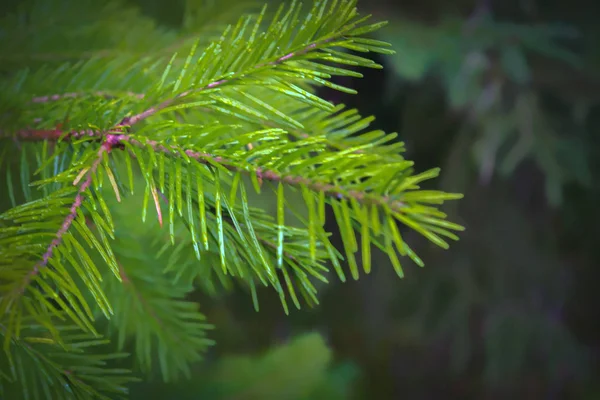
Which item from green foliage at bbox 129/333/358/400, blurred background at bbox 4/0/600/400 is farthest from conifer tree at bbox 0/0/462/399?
blurred background at bbox 4/0/600/400

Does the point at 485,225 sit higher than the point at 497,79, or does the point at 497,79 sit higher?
the point at 497,79

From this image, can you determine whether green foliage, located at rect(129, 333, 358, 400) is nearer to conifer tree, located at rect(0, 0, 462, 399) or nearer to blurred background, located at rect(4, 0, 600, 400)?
conifer tree, located at rect(0, 0, 462, 399)

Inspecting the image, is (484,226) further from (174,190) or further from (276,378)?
(174,190)

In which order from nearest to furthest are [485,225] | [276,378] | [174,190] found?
1. [174,190]
2. [276,378]
3. [485,225]

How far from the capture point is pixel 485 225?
1868 millimetres

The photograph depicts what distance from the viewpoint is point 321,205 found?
28 cm

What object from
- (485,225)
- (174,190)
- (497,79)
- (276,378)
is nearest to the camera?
(174,190)

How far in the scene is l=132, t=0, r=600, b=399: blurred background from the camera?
1369mm

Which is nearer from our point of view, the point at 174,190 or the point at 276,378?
the point at 174,190

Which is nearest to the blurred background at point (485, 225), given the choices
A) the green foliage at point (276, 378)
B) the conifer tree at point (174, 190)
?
the green foliage at point (276, 378)

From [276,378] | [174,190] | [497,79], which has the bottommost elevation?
[276,378]

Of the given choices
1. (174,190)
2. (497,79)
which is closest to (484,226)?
(497,79)

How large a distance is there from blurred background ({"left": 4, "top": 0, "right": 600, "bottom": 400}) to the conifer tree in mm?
779

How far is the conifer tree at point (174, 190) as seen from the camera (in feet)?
0.91
